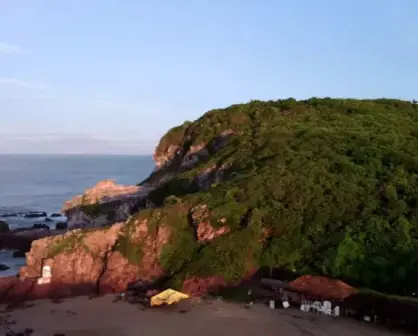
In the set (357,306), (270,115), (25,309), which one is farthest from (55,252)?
(270,115)

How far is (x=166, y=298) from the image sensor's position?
24266mm

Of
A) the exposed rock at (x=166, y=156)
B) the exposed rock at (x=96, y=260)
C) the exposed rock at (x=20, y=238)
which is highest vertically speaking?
the exposed rock at (x=166, y=156)

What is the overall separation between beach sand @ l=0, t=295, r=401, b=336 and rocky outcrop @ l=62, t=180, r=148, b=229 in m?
17.8

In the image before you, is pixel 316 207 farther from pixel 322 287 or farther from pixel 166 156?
pixel 166 156

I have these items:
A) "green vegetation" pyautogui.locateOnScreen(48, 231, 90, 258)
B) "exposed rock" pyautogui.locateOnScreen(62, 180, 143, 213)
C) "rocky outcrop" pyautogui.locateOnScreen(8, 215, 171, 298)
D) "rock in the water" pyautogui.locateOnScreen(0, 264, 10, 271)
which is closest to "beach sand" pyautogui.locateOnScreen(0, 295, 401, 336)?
"rocky outcrop" pyautogui.locateOnScreen(8, 215, 171, 298)

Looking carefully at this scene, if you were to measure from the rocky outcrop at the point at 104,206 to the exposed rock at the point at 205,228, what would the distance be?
13.6 meters

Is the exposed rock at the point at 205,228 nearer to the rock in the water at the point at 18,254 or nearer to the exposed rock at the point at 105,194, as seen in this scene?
the exposed rock at the point at 105,194

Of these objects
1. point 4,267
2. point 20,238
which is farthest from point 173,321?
point 20,238

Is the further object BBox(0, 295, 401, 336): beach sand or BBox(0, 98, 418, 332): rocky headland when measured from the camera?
BBox(0, 98, 418, 332): rocky headland

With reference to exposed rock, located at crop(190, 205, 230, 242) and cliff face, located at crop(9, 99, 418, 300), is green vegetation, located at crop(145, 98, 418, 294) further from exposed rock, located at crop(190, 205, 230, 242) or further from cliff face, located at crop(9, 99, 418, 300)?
exposed rock, located at crop(190, 205, 230, 242)

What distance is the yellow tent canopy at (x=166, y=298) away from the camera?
24.2 meters

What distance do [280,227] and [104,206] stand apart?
21898mm

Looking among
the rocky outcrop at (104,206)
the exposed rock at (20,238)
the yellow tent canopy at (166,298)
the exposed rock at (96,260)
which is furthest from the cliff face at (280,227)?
the exposed rock at (20,238)

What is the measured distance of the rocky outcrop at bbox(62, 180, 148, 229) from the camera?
144 ft
